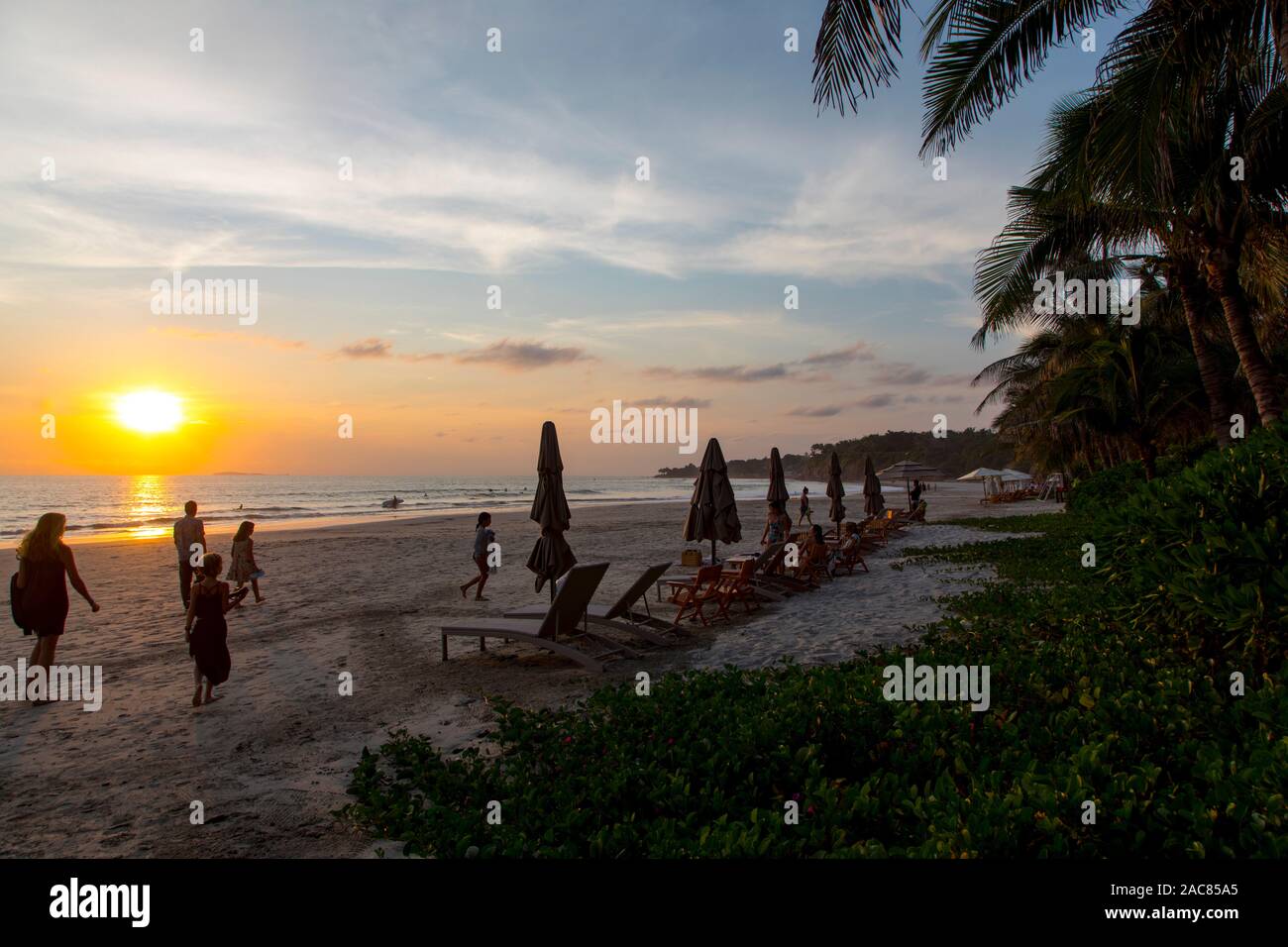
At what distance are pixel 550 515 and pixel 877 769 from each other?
584cm

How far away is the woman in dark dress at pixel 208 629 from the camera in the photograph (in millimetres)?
6039

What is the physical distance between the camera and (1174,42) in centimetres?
680

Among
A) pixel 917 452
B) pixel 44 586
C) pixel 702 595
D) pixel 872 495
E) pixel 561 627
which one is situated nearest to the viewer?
pixel 44 586

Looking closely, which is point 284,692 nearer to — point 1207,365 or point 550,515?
point 550,515

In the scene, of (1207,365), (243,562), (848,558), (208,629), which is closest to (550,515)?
(208,629)

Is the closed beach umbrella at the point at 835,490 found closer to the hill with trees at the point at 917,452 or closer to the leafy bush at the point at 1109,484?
the leafy bush at the point at 1109,484

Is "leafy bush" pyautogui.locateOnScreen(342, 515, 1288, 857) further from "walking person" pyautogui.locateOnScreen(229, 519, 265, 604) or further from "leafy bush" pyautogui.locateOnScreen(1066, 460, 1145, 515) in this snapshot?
"leafy bush" pyautogui.locateOnScreen(1066, 460, 1145, 515)

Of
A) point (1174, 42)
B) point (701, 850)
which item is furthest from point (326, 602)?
point (1174, 42)

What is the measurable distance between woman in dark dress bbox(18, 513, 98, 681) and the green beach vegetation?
4036 millimetres

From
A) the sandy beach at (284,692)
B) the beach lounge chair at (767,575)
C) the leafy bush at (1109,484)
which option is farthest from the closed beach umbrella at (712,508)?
the leafy bush at (1109,484)

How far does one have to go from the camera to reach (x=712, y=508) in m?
11.7

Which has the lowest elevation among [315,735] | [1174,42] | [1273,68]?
[315,735]
